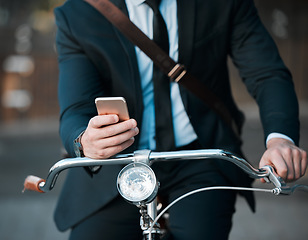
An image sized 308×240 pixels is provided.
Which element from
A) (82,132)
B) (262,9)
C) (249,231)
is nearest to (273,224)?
(249,231)

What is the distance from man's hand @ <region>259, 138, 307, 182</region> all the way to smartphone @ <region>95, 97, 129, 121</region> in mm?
565

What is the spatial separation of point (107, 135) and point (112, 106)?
0.12m

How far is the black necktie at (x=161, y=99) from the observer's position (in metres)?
2.21

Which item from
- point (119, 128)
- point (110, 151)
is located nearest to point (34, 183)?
point (110, 151)

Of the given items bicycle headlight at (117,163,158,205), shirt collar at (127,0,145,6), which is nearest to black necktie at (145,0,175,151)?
shirt collar at (127,0,145,6)

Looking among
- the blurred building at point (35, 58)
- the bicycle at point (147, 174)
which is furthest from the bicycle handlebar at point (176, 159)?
the blurred building at point (35, 58)

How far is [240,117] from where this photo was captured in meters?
2.56

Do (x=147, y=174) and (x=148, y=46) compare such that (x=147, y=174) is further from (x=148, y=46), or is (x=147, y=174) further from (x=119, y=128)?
(x=148, y=46)

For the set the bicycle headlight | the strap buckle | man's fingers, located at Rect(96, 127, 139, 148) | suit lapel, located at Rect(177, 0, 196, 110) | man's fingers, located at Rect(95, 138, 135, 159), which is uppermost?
suit lapel, located at Rect(177, 0, 196, 110)

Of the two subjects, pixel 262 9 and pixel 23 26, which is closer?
pixel 262 9

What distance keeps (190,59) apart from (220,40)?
175 mm

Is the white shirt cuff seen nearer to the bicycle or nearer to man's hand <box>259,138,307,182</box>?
man's hand <box>259,138,307,182</box>

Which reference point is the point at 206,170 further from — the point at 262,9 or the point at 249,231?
the point at 262,9

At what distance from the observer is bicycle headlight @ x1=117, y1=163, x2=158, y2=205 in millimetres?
1548
